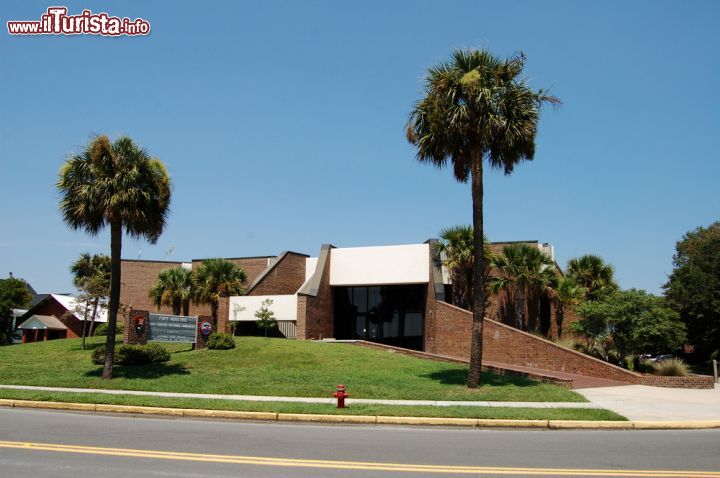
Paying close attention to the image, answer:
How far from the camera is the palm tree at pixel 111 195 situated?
21.2 metres

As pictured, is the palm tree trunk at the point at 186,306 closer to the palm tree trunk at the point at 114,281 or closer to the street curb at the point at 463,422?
the palm tree trunk at the point at 114,281

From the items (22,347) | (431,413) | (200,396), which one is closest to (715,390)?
(431,413)

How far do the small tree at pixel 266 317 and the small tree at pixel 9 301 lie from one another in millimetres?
19160

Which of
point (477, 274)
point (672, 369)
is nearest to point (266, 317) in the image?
point (477, 274)

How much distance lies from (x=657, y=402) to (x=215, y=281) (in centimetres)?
2654

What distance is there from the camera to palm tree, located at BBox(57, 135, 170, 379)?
21219mm

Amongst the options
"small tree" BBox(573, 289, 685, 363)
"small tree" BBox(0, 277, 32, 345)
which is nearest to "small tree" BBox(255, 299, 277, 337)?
"small tree" BBox(573, 289, 685, 363)

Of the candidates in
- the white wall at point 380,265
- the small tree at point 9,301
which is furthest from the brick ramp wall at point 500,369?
the small tree at point 9,301

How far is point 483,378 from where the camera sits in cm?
2084

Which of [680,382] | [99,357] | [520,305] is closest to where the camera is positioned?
[680,382]

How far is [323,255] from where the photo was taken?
118 feet

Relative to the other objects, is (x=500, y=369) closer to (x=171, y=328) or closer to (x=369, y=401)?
(x=369, y=401)

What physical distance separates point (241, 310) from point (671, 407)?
79.0ft

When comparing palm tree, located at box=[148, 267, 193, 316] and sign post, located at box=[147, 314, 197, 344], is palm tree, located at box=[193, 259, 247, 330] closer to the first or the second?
palm tree, located at box=[148, 267, 193, 316]
